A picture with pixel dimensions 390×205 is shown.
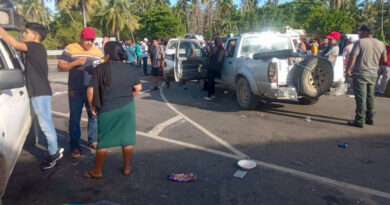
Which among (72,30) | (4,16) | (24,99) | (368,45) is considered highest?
(72,30)

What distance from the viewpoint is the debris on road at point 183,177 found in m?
4.23

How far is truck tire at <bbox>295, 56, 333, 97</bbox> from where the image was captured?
6922 millimetres

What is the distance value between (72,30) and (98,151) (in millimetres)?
43077

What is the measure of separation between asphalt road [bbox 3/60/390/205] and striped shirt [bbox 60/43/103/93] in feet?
3.75

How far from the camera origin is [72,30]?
4344 cm

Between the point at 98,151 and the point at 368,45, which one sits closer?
the point at 98,151

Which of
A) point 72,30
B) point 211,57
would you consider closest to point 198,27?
point 72,30

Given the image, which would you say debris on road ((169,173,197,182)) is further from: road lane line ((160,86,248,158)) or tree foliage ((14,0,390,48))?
tree foliage ((14,0,390,48))

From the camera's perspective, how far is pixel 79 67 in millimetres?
4840

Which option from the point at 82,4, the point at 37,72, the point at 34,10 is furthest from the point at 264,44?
the point at 34,10

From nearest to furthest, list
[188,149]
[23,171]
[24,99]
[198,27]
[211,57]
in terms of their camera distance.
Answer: [24,99], [23,171], [188,149], [211,57], [198,27]

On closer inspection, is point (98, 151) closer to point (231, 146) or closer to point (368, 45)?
point (231, 146)

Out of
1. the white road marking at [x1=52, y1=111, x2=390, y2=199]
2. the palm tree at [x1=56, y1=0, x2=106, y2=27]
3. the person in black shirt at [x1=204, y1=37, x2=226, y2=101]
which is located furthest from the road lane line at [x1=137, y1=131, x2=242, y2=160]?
the palm tree at [x1=56, y1=0, x2=106, y2=27]

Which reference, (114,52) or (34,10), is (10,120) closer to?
(114,52)
